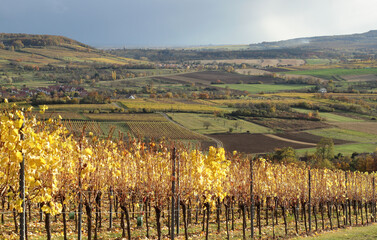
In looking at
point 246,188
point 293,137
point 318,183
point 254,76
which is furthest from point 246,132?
point 254,76

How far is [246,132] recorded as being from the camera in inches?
3100

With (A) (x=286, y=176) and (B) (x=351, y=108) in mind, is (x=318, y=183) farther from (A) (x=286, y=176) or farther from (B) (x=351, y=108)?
(B) (x=351, y=108)

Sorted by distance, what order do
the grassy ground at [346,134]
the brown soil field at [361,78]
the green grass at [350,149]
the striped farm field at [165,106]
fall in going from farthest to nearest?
the brown soil field at [361,78] < the striped farm field at [165,106] < the grassy ground at [346,134] < the green grass at [350,149]

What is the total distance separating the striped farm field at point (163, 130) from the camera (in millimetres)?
70625

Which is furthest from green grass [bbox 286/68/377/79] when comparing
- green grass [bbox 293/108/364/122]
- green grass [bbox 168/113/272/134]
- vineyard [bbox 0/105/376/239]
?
vineyard [bbox 0/105/376/239]

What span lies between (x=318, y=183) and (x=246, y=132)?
52419mm

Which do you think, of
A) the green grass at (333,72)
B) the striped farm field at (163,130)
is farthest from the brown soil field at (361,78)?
the striped farm field at (163,130)

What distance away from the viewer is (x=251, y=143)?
70.4 meters

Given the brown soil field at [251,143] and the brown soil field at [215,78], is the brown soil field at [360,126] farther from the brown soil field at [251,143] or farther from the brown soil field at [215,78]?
the brown soil field at [215,78]

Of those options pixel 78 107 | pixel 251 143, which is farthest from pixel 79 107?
pixel 251 143

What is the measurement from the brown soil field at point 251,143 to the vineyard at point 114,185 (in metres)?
39.6

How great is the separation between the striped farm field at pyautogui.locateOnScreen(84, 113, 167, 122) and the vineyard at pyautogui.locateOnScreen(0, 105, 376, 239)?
2209 inches

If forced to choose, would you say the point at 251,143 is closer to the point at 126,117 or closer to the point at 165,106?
the point at 126,117

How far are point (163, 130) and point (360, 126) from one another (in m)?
43.6
